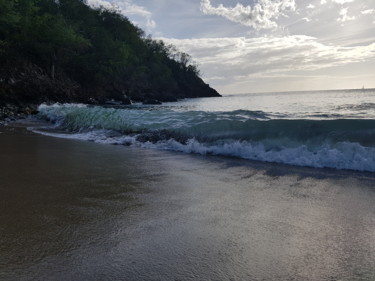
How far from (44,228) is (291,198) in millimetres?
2607

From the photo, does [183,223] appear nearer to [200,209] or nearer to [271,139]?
[200,209]

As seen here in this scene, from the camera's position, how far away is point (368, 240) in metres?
2.46

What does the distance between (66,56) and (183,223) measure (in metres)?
38.0

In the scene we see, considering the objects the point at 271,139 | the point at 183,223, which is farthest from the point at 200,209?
the point at 271,139

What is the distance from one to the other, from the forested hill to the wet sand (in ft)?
57.1

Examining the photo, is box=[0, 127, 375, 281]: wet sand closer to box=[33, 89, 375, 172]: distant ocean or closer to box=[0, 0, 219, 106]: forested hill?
box=[33, 89, 375, 172]: distant ocean

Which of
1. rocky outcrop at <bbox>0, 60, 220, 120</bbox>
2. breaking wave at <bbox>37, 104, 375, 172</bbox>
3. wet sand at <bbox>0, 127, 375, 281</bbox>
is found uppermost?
rocky outcrop at <bbox>0, 60, 220, 120</bbox>

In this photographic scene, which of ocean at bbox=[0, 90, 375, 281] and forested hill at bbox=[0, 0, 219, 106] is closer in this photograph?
ocean at bbox=[0, 90, 375, 281]

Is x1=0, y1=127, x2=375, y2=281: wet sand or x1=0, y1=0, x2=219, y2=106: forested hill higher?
x1=0, y1=0, x2=219, y2=106: forested hill

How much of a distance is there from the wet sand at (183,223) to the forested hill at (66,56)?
686 inches

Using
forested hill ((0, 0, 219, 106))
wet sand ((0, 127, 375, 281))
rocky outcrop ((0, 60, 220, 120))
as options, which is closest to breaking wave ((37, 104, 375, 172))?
wet sand ((0, 127, 375, 281))

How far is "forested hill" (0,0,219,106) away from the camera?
2494 cm

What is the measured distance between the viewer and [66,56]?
36.6 m

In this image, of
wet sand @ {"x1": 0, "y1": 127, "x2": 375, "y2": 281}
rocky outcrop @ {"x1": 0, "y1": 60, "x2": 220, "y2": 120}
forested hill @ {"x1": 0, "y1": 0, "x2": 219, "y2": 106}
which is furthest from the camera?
forested hill @ {"x1": 0, "y1": 0, "x2": 219, "y2": 106}
